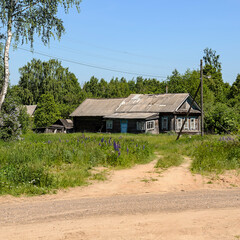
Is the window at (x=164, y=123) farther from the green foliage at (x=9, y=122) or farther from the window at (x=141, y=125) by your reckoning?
the green foliage at (x=9, y=122)

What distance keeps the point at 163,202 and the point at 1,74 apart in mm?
15609

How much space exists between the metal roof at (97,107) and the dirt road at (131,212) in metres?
27.8

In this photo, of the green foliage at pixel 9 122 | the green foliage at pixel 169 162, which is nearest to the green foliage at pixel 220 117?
the green foliage at pixel 169 162

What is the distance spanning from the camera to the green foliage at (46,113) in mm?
50719

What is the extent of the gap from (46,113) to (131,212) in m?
46.7

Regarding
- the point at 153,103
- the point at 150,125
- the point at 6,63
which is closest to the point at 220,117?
the point at 150,125

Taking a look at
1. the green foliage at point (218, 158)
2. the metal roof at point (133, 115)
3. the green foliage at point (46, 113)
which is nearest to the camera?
the green foliage at point (218, 158)

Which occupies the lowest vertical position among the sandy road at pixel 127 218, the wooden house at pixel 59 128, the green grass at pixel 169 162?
the sandy road at pixel 127 218

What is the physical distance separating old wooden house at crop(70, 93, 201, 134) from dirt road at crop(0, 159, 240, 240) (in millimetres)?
23468

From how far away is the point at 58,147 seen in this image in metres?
13.8

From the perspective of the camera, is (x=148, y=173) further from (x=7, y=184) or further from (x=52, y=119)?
(x=52, y=119)

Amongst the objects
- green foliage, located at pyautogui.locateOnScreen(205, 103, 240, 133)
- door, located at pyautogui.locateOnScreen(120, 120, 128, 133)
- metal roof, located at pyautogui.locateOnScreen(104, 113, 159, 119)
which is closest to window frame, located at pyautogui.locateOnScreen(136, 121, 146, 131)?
metal roof, located at pyautogui.locateOnScreen(104, 113, 159, 119)

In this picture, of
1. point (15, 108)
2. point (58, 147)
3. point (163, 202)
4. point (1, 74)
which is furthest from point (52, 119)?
point (163, 202)

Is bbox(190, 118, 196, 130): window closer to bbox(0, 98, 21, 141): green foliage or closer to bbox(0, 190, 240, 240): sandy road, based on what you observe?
bbox(0, 98, 21, 141): green foliage
